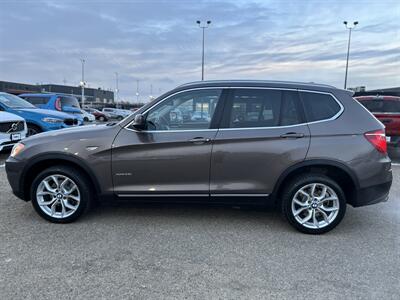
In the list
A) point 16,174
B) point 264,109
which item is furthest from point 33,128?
point 264,109

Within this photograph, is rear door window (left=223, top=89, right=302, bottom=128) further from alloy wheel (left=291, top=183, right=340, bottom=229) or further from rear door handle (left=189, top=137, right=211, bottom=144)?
alloy wheel (left=291, top=183, right=340, bottom=229)

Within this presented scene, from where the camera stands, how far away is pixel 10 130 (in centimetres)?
775

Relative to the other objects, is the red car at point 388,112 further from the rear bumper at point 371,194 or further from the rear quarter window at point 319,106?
the rear quarter window at point 319,106

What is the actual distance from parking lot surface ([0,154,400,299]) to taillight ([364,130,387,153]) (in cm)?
108

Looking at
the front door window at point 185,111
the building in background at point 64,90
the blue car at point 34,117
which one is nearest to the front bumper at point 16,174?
the front door window at point 185,111

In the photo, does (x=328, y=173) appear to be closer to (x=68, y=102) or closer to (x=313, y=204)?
(x=313, y=204)

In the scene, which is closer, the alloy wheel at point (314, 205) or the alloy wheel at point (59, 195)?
the alloy wheel at point (314, 205)

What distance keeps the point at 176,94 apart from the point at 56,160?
1.69 metres

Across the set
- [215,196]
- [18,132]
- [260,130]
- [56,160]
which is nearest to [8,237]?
[56,160]

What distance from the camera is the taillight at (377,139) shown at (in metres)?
3.80

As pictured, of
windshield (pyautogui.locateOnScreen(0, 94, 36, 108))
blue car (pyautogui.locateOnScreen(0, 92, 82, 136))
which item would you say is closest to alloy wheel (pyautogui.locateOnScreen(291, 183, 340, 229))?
blue car (pyautogui.locateOnScreen(0, 92, 82, 136))

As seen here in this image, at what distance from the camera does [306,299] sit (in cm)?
264

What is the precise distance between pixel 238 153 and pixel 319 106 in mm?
1131

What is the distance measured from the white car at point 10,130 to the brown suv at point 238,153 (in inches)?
164
